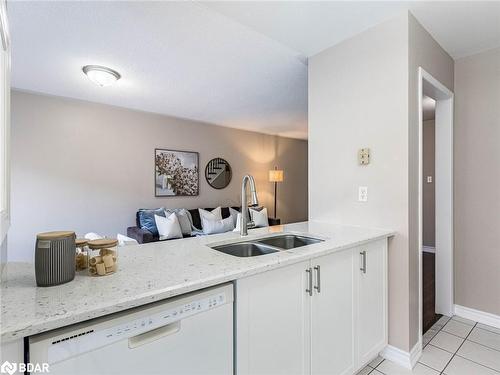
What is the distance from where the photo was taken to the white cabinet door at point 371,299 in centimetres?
161

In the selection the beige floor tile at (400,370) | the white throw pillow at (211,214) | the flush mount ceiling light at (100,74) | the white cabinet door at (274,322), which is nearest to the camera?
the white cabinet door at (274,322)

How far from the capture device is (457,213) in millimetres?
2488

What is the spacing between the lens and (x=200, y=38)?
2.13 m

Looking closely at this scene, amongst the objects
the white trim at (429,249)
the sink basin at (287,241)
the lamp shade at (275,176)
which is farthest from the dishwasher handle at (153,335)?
the white trim at (429,249)

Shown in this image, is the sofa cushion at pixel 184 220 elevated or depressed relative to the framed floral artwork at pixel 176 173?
depressed

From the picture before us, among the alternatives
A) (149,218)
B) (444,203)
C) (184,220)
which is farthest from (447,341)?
(149,218)

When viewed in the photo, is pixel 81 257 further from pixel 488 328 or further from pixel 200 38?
pixel 488 328

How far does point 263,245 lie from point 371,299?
0.77 metres

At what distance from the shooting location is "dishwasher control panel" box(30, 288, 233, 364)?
70 centimetres

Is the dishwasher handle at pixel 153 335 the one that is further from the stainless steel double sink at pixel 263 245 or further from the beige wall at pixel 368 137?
the beige wall at pixel 368 137

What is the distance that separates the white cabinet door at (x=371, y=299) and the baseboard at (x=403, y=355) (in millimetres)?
80

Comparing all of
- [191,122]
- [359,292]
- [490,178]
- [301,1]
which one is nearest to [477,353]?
[359,292]

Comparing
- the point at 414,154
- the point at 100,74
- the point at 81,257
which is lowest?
the point at 81,257

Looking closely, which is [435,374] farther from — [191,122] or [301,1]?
[191,122]
